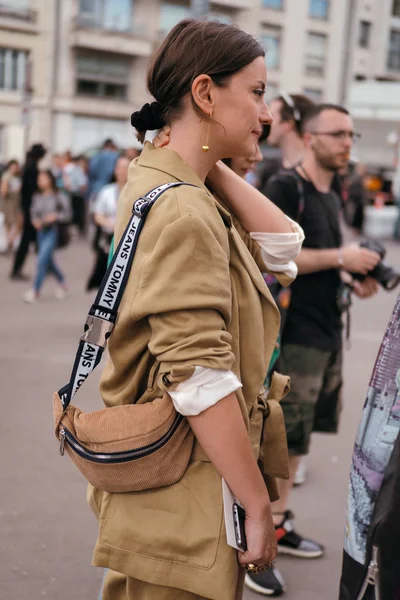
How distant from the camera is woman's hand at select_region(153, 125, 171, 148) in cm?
189

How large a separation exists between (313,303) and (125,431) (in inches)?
81.5

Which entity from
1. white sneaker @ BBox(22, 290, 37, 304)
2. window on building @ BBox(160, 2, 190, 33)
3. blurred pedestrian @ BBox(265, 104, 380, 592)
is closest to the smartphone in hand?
blurred pedestrian @ BBox(265, 104, 380, 592)

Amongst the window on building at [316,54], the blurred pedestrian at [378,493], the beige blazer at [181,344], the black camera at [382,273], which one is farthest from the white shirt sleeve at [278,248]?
the window on building at [316,54]

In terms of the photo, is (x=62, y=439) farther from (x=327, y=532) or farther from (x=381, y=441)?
(x=327, y=532)

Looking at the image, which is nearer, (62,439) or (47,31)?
(62,439)

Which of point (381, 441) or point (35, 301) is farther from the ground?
point (381, 441)

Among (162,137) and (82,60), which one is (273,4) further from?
(162,137)

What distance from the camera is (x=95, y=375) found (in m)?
6.71

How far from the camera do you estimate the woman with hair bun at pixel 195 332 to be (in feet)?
5.54

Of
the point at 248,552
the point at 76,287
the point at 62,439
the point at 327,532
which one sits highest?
the point at 62,439

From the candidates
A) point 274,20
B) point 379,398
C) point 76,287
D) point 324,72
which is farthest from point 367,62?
point 379,398

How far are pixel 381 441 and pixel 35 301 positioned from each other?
865 centimetres

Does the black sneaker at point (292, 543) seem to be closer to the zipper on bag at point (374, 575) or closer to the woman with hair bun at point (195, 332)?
the woman with hair bun at point (195, 332)

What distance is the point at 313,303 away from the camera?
3717 mm
